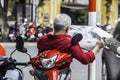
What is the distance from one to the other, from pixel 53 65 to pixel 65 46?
0.79 feet

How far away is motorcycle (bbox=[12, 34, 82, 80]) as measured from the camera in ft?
15.7

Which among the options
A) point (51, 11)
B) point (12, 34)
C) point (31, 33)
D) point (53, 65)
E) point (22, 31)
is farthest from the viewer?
point (51, 11)

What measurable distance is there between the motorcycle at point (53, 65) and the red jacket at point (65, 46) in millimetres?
59

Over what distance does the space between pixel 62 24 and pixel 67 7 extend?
41.7 meters

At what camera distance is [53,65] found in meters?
4.77

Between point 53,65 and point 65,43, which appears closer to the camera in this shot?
point 53,65

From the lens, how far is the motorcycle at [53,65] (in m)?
4.79

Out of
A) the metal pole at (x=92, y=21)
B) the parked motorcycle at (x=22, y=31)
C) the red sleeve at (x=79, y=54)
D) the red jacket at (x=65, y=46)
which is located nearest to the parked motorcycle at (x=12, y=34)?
the parked motorcycle at (x=22, y=31)

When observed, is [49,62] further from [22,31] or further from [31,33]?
[22,31]

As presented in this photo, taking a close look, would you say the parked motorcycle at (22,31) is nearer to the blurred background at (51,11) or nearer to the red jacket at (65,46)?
the blurred background at (51,11)

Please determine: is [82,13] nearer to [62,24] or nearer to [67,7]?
[67,7]

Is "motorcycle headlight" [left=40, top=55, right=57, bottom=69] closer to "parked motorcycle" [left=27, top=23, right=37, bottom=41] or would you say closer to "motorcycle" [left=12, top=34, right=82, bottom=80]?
"motorcycle" [left=12, top=34, right=82, bottom=80]

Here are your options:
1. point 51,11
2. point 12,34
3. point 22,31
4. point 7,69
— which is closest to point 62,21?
point 7,69

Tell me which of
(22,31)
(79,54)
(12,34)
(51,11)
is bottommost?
(51,11)
